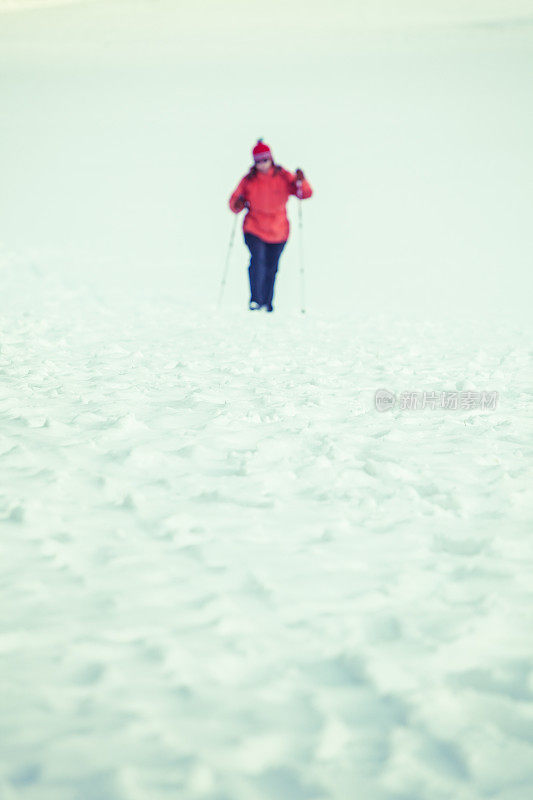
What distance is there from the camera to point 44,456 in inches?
129

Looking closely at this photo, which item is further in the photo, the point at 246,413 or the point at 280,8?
the point at 280,8

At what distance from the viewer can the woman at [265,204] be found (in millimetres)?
8258

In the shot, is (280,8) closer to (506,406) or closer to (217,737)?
(506,406)

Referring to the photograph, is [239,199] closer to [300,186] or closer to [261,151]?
[261,151]

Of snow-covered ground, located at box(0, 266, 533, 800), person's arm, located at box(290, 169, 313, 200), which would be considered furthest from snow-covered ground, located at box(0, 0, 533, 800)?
person's arm, located at box(290, 169, 313, 200)

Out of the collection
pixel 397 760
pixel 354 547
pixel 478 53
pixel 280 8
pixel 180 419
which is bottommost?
pixel 397 760

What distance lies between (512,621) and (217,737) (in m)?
1.01

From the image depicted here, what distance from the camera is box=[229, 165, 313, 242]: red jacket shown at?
8.29 m

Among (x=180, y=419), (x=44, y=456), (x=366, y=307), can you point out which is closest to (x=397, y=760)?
(x=44, y=456)
